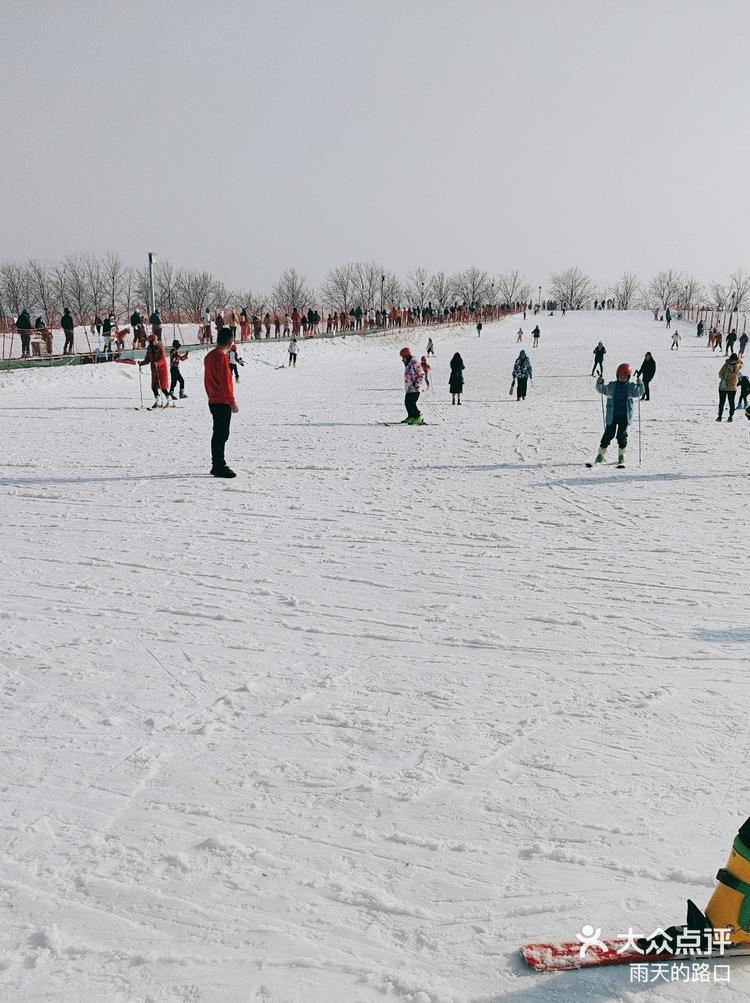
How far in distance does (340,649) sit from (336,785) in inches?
53.1

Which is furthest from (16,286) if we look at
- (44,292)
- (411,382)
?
(411,382)

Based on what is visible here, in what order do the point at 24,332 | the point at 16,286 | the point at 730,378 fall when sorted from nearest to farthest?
the point at 730,378
the point at 24,332
the point at 16,286

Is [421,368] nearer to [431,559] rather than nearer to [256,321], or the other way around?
[431,559]

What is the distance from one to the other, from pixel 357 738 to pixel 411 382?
36.0 ft

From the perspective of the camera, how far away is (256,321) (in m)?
36.7

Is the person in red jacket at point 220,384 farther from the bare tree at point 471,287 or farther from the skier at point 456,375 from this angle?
the bare tree at point 471,287

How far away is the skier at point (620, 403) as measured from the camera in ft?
33.1

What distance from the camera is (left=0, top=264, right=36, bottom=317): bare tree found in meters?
69.2

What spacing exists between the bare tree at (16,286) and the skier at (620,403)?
230ft

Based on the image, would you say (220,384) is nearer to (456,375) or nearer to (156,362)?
(156,362)

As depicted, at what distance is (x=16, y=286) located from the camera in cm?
6962

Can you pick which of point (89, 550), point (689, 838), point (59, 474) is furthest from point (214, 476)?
point (689, 838)

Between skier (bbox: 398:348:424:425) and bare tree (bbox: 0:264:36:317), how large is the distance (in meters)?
65.1

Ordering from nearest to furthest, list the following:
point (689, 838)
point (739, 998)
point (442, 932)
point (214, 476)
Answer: point (739, 998), point (442, 932), point (689, 838), point (214, 476)
